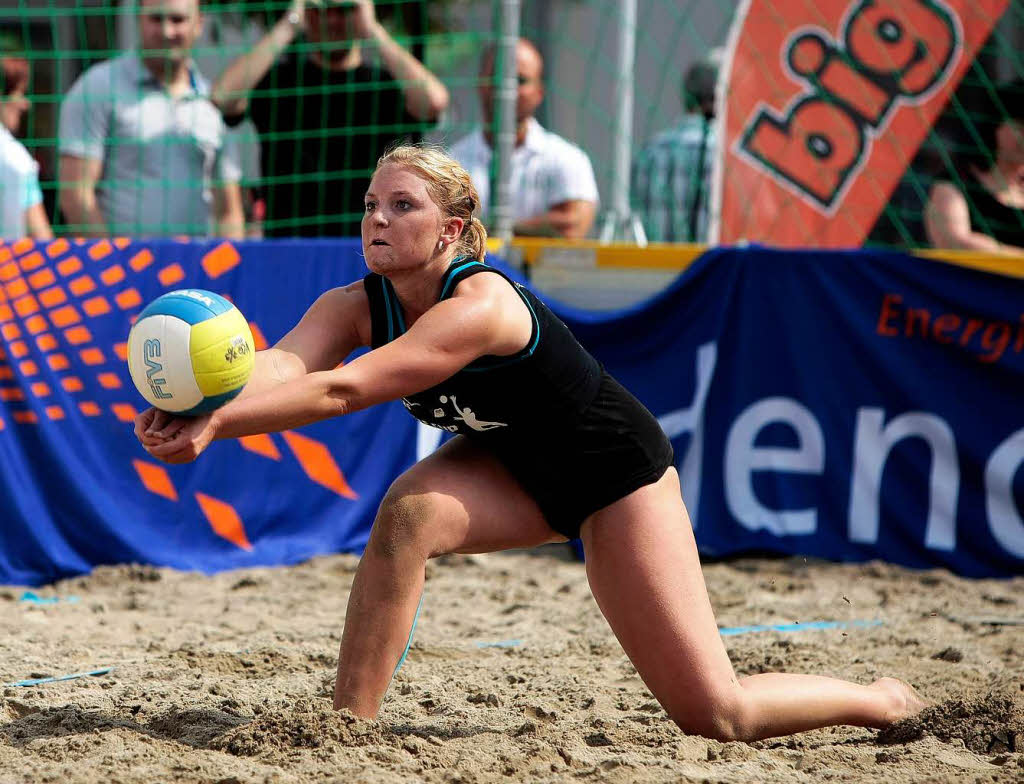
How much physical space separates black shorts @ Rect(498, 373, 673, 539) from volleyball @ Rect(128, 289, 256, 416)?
2.48 ft

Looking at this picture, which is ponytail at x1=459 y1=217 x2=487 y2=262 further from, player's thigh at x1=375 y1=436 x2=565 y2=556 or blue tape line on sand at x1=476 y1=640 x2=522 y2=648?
blue tape line on sand at x1=476 y1=640 x2=522 y2=648

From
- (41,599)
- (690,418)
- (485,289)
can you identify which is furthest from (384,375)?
(690,418)

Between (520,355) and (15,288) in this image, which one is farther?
(15,288)

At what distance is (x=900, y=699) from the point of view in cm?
356

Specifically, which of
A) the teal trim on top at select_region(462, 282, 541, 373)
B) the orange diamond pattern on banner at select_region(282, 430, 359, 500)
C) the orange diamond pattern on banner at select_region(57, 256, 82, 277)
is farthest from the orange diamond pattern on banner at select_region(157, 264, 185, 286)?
the teal trim on top at select_region(462, 282, 541, 373)

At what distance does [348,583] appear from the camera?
216 inches

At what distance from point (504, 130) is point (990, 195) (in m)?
2.40

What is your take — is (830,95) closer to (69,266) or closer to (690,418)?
(690,418)

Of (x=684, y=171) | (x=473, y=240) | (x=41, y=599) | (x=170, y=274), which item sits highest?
(x=473, y=240)

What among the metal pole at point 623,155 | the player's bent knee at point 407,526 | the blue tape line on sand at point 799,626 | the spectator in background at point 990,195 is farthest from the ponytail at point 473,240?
the spectator in background at point 990,195

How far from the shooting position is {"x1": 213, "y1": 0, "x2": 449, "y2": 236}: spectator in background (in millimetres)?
6277

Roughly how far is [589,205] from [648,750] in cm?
384

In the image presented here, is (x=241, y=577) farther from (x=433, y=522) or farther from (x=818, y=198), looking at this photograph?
(x=818, y=198)

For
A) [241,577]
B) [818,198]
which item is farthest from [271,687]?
[818,198]
